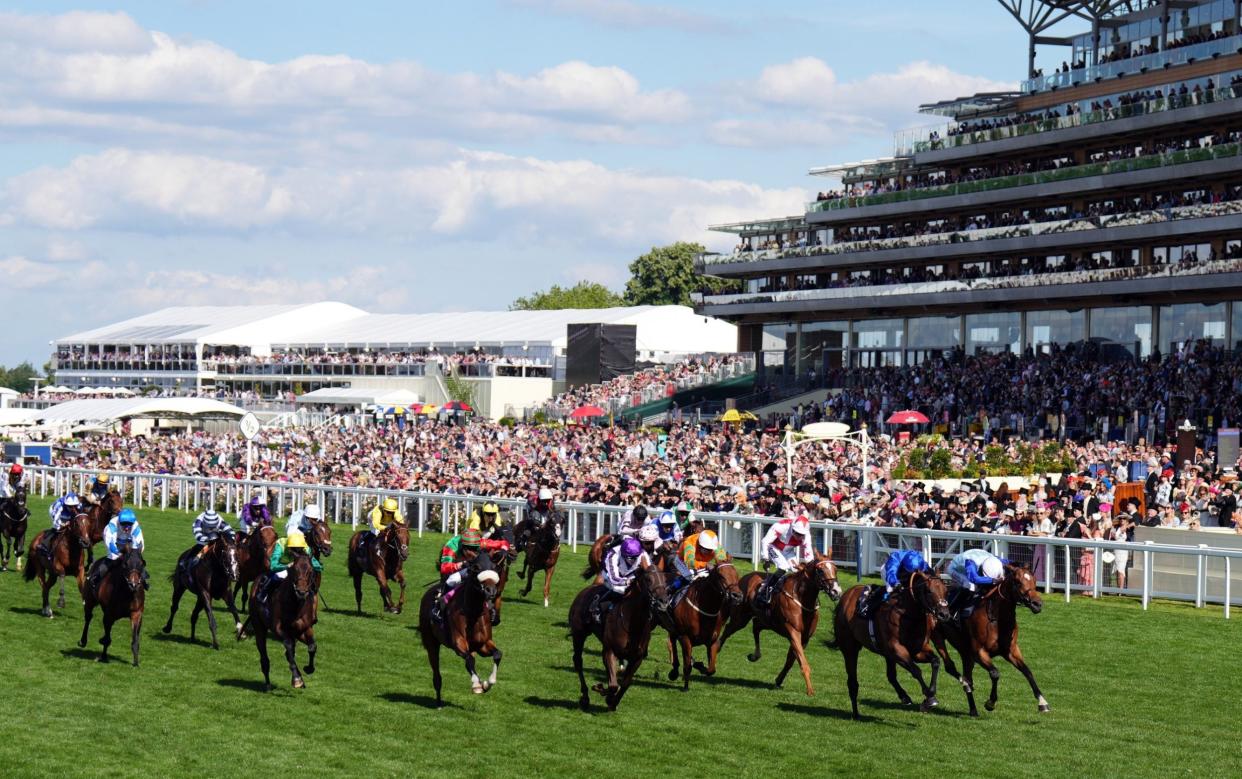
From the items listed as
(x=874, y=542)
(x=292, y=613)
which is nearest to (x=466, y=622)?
(x=292, y=613)

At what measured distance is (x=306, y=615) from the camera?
40.5 ft

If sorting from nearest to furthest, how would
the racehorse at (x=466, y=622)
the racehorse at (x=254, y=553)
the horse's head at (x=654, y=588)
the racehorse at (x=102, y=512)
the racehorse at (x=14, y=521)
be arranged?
the horse's head at (x=654, y=588) → the racehorse at (x=466, y=622) → the racehorse at (x=254, y=553) → the racehorse at (x=102, y=512) → the racehorse at (x=14, y=521)

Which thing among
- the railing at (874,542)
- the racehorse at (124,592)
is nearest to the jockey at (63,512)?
the railing at (874,542)

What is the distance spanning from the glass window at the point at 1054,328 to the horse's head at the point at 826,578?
32.1 metres

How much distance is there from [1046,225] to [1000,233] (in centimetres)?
191

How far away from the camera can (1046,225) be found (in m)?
43.3

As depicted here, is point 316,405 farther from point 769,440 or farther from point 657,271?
point 657,271

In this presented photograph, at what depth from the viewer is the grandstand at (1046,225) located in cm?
4003

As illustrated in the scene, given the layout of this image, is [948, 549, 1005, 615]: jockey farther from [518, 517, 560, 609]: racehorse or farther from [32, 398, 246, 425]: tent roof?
[32, 398, 246, 425]: tent roof

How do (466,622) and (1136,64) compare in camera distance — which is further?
(1136,64)

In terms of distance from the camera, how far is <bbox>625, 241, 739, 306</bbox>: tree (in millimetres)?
93438

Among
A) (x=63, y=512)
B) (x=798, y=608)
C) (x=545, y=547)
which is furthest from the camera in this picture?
(x=545, y=547)

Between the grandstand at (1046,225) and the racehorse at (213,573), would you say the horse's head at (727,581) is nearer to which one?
the racehorse at (213,573)

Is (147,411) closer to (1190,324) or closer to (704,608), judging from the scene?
(1190,324)
